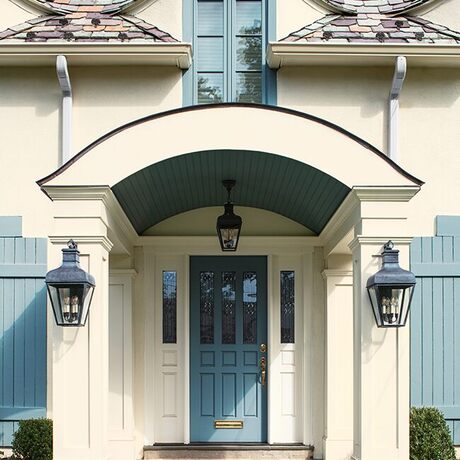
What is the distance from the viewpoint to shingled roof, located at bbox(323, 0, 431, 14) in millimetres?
8164

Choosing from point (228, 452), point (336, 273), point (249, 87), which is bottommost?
point (228, 452)

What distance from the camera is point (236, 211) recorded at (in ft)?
28.3

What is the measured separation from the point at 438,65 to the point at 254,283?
3.14m

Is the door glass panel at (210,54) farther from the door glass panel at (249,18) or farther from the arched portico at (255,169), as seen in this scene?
the arched portico at (255,169)

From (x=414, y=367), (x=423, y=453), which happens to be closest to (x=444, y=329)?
(x=414, y=367)

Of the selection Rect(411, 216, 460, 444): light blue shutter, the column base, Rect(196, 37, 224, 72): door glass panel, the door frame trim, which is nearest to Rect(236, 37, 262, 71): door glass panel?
Rect(196, 37, 224, 72): door glass panel

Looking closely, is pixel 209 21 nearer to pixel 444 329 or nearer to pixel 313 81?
pixel 313 81

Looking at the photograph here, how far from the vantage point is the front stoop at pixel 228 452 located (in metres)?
8.40

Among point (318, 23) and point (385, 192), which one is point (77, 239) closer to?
point (385, 192)

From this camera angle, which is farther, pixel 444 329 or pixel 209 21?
pixel 209 21

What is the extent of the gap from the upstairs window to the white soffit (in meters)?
0.39

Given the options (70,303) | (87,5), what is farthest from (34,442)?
(87,5)

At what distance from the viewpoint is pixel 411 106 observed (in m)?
7.99

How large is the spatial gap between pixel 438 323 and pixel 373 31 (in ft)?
10.0
